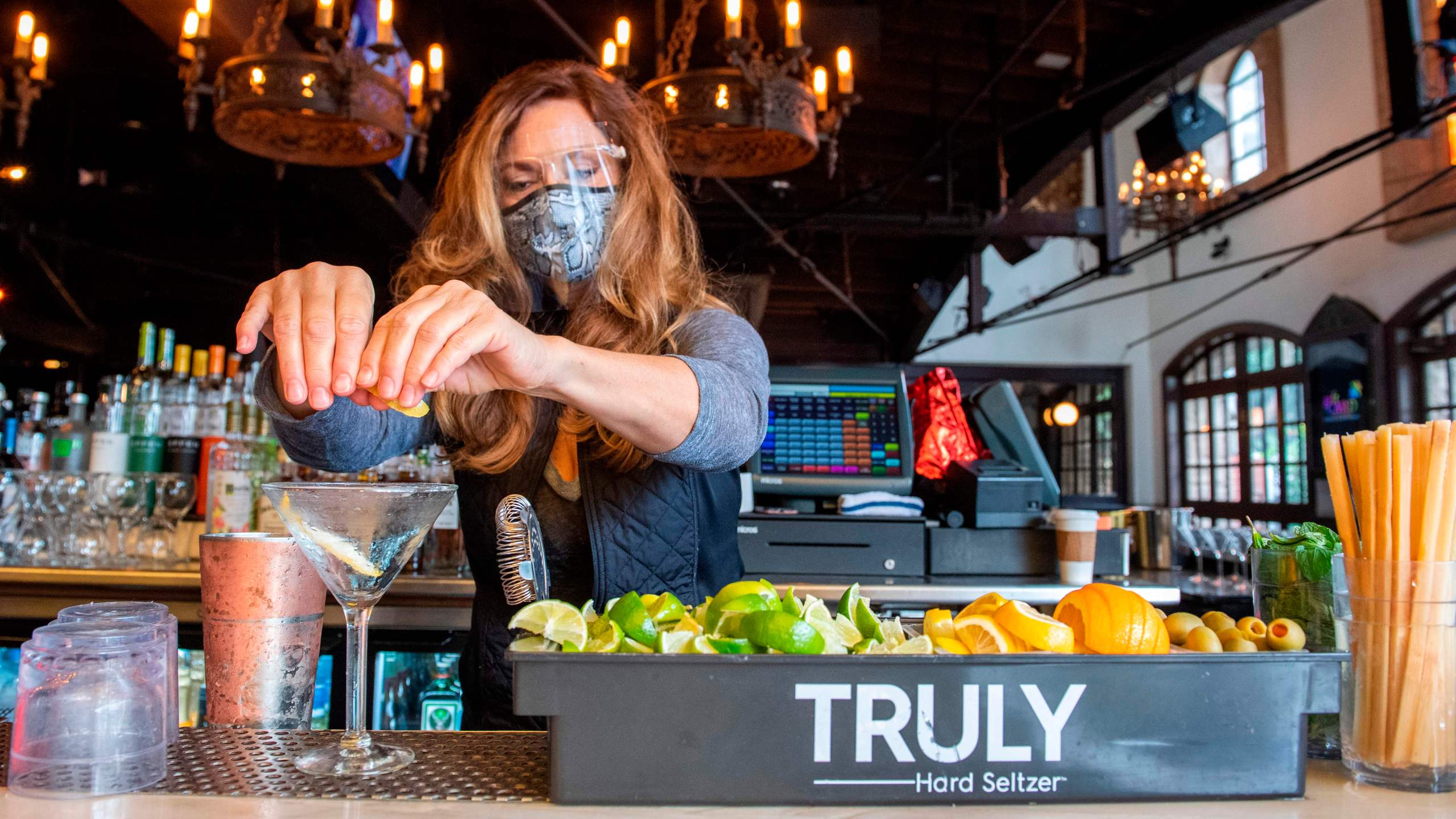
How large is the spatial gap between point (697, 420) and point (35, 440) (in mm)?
2725

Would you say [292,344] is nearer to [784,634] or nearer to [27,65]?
[784,634]

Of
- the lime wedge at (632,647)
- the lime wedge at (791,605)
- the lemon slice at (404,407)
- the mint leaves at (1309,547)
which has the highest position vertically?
the lemon slice at (404,407)

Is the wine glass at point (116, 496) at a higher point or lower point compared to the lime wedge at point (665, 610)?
higher

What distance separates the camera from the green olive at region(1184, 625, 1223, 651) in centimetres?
82

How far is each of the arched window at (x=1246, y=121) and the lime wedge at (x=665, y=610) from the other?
37.5ft

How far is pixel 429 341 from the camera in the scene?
818mm

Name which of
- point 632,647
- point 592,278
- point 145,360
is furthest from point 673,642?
point 145,360

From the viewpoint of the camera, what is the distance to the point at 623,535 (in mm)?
1299

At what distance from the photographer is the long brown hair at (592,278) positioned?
1.36m

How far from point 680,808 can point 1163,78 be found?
5033 millimetres

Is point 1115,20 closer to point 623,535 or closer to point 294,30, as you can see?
point 294,30

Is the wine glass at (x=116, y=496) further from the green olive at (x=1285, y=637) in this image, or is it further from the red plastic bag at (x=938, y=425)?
the green olive at (x=1285, y=637)

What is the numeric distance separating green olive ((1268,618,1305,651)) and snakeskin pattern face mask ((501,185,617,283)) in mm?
955

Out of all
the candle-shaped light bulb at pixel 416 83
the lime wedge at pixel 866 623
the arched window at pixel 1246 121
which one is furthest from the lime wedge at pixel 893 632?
the arched window at pixel 1246 121
